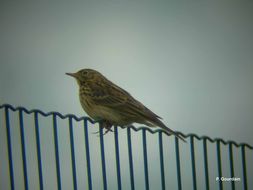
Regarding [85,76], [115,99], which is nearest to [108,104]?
[115,99]

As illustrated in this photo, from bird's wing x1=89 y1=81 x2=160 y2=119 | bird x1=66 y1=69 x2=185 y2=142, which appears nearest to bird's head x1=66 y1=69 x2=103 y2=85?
bird x1=66 y1=69 x2=185 y2=142

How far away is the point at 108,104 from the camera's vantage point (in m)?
10.8

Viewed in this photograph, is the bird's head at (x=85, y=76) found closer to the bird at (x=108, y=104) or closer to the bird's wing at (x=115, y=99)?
the bird at (x=108, y=104)

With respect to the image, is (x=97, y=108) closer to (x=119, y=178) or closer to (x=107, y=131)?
(x=107, y=131)

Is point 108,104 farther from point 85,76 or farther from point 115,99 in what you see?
point 85,76

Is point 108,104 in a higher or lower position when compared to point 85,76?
lower

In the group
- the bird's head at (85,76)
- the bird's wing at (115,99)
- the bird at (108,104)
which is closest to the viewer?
the bird at (108,104)

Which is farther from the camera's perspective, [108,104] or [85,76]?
[85,76]

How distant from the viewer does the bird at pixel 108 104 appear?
10258 millimetres

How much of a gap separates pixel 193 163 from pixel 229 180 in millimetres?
756

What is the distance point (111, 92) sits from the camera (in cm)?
1105

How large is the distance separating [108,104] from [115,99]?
0.48 feet

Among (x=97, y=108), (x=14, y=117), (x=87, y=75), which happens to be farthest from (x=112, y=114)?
(x=14, y=117)

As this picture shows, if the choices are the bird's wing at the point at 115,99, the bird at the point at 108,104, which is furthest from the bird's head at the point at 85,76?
the bird's wing at the point at 115,99
